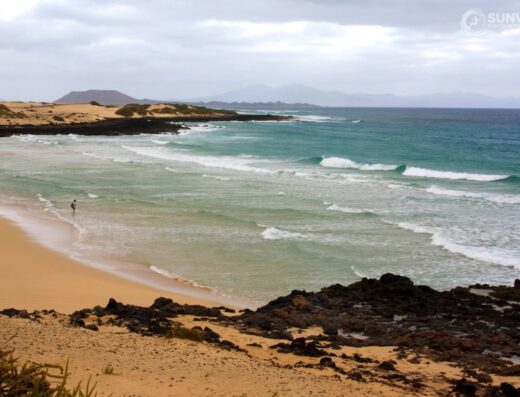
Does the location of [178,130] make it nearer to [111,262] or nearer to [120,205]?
[120,205]

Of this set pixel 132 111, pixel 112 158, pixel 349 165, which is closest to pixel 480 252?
pixel 349 165

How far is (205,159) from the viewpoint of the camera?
48.0 m

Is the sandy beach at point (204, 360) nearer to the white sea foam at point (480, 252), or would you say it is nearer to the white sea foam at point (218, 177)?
the white sea foam at point (480, 252)

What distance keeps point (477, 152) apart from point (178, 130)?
123 ft

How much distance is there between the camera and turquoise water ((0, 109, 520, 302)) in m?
18.0

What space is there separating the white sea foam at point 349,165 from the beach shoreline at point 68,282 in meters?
29.0

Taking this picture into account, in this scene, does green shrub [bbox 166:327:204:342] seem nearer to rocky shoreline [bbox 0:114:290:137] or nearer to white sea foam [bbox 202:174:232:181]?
white sea foam [bbox 202:174:232:181]

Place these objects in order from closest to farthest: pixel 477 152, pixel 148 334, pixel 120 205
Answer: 1. pixel 148 334
2. pixel 120 205
3. pixel 477 152

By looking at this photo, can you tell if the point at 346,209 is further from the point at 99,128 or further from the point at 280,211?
the point at 99,128

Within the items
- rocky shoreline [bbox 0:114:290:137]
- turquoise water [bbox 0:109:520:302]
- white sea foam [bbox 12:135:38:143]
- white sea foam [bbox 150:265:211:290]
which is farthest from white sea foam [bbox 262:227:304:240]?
rocky shoreline [bbox 0:114:290:137]

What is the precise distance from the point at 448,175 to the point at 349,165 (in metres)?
8.39

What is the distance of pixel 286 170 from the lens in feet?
139

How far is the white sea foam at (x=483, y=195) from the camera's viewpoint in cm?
3022

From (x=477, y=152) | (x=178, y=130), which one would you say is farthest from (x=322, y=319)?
(x=178, y=130)
